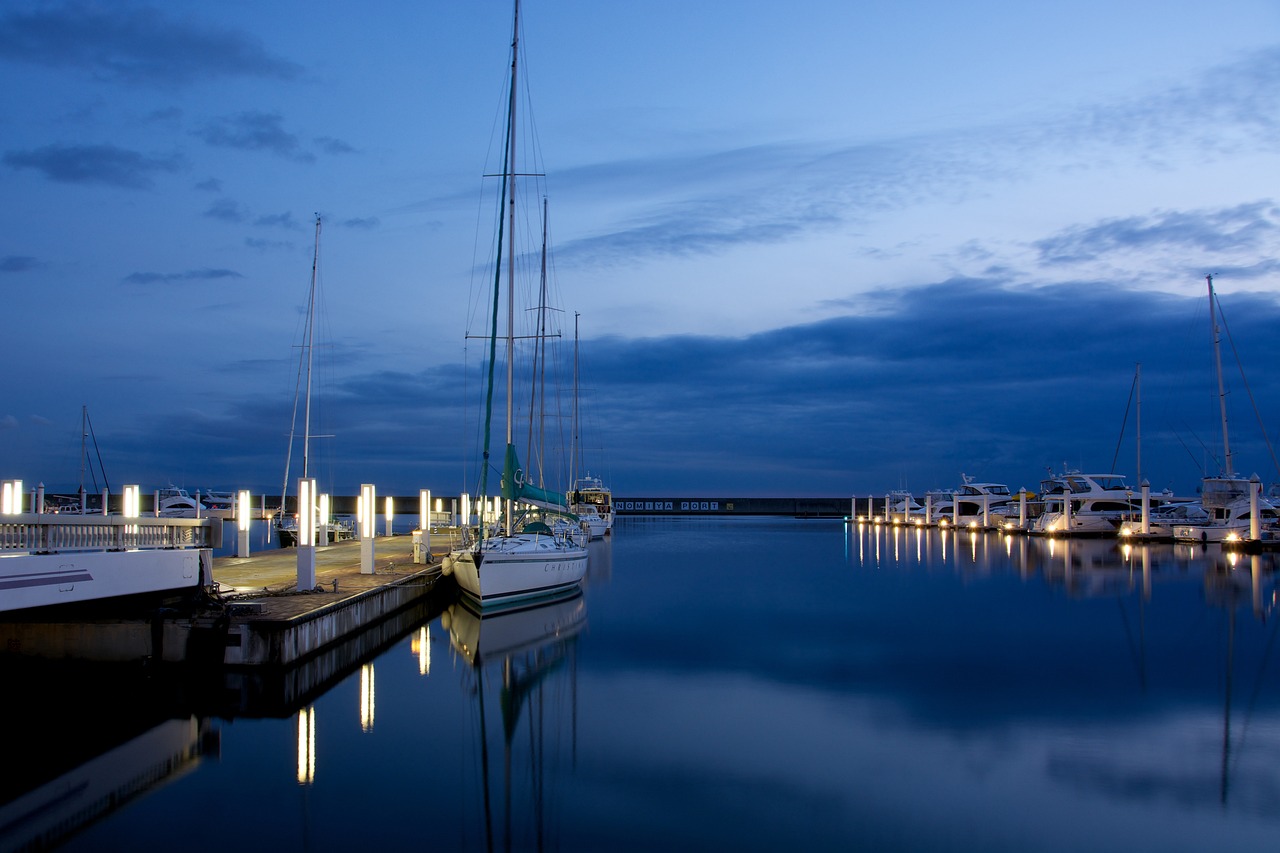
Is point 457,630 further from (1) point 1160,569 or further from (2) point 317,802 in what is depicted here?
(1) point 1160,569

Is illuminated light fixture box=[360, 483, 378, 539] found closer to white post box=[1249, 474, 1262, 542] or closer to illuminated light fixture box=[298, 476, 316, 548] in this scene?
illuminated light fixture box=[298, 476, 316, 548]

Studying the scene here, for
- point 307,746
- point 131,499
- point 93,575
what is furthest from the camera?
point 131,499

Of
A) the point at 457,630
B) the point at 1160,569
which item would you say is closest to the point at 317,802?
the point at 457,630

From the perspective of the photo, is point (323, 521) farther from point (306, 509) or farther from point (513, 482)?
point (306, 509)

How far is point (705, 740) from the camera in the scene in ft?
45.0

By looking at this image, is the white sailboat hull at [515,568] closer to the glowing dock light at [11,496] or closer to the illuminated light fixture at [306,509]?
the illuminated light fixture at [306,509]

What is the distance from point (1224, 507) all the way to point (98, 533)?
5653 cm

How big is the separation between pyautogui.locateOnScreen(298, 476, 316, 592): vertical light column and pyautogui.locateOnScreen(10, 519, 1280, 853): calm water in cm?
237

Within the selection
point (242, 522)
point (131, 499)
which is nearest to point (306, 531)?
point (131, 499)

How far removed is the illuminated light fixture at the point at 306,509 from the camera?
1977cm

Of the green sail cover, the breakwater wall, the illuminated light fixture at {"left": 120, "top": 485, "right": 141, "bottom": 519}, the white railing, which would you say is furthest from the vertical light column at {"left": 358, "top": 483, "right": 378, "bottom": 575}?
the breakwater wall

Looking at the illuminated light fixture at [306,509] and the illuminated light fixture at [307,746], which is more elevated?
the illuminated light fixture at [306,509]

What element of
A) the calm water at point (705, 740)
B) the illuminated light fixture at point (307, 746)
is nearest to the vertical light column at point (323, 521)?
the calm water at point (705, 740)

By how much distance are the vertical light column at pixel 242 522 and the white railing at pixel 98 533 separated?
16828 millimetres
